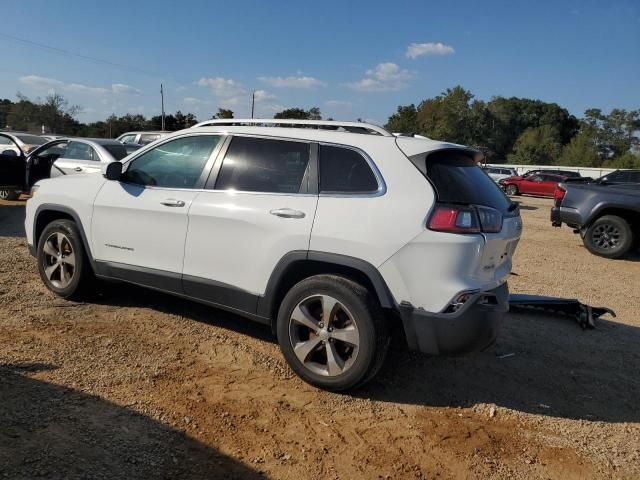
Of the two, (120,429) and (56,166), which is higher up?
(56,166)

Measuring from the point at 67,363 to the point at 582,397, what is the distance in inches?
150

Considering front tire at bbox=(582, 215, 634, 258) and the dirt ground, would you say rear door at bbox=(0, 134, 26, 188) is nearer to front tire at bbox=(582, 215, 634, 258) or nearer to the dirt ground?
the dirt ground

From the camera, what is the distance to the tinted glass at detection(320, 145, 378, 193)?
3.52m

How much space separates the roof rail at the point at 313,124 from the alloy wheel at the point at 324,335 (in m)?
1.27

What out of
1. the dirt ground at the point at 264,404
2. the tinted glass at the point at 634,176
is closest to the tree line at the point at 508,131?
the tinted glass at the point at 634,176

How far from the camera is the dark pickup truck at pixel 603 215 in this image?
32.4 ft

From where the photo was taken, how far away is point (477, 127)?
244ft

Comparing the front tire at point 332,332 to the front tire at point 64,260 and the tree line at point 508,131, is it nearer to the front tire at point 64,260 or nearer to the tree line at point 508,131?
the front tire at point 64,260

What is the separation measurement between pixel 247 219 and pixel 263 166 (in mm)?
448

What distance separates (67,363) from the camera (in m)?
3.73

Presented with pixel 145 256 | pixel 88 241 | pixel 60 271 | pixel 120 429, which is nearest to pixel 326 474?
pixel 120 429

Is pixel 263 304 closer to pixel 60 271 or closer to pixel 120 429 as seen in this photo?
pixel 120 429

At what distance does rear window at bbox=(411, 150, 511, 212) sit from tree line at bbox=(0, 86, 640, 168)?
196ft

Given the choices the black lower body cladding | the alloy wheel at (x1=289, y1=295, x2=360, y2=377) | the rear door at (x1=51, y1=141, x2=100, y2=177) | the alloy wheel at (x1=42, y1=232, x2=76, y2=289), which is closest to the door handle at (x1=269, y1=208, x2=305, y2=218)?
the alloy wheel at (x1=289, y1=295, x2=360, y2=377)
